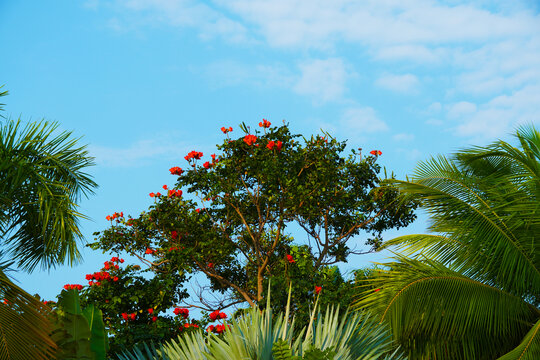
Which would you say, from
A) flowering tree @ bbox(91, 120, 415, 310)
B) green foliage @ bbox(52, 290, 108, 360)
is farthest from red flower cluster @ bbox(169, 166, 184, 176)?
green foliage @ bbox(52, 290, 108, 360)

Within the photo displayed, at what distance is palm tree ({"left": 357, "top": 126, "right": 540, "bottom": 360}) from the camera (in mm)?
7922

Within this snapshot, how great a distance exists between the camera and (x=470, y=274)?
856cm

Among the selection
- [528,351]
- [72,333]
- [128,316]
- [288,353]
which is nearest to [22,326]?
[72,333]

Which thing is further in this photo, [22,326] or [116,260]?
[116,260]

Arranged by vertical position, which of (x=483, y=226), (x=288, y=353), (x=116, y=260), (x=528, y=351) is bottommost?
(x=528, y=351)

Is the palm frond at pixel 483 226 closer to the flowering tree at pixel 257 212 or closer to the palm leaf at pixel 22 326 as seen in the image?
the flowering tree at pixel 257 212

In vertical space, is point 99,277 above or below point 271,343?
above

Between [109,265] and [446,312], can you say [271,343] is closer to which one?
[446,312]

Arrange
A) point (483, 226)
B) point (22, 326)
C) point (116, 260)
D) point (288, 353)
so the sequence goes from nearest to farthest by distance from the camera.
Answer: point (288, 353), point (22, 326), point (483, 226), point (116, 260)

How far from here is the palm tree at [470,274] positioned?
26.0ft

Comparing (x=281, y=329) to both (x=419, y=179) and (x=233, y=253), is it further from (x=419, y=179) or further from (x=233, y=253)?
(x=233, y=253)

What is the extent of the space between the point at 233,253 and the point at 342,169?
2881 millimetres

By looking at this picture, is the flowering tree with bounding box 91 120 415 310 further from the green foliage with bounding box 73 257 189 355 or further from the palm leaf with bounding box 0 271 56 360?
the palm leaf with bounding box 0 271 56 360

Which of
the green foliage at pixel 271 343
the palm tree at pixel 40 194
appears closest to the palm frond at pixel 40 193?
the palm tree at pixel 40 194
